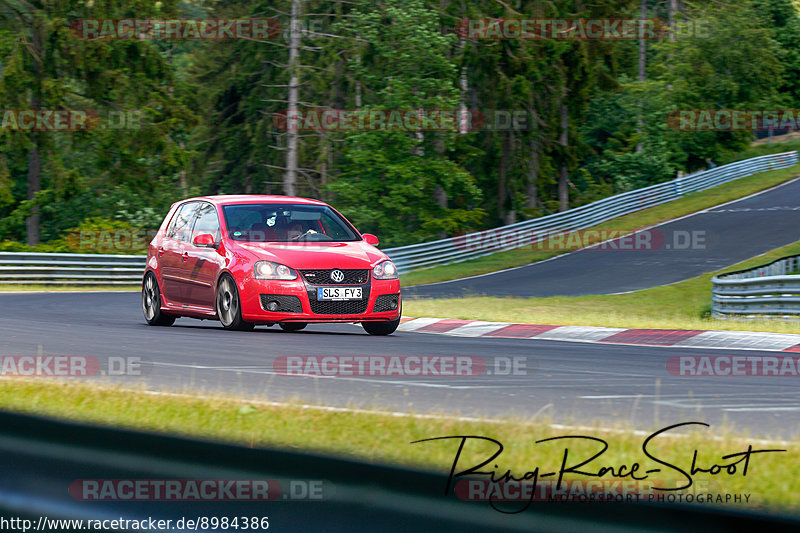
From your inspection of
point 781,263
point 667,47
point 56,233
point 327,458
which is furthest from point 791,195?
point 327,458

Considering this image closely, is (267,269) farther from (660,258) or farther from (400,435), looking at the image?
(660,258)

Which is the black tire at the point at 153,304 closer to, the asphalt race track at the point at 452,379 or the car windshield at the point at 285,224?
the asphalt race track at the point at 452,379

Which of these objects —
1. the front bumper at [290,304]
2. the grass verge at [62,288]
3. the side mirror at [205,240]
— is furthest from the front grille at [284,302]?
the grass verge at [62,288]

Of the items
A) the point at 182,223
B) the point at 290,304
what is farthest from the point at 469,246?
the point at 290,304

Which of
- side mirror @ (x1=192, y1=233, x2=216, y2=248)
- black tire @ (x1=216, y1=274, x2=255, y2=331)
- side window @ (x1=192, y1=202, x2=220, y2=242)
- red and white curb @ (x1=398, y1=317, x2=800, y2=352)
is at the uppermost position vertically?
side window @ (x1=192, y1=202, x2=220, y2=242)

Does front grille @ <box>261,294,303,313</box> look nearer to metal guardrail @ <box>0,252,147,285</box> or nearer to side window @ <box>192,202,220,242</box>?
side window @ <box>192,202,220,242</box>

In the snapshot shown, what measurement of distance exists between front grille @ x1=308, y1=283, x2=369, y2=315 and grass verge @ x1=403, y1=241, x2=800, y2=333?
3678 millimetres

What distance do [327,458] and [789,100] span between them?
69.8m

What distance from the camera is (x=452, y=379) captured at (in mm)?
8734

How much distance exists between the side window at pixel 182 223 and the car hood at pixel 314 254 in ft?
5.20

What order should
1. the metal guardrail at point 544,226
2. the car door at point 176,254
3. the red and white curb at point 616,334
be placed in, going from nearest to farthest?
the red and white curb at point 616,334 < the car door at point 176,254 < the metal guardrail at point 544,226

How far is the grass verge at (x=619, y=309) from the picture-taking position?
51.8 feet

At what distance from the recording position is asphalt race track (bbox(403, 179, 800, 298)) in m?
30.6

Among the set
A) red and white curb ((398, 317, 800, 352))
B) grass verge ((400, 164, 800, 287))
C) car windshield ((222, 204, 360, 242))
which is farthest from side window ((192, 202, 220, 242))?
grass verge ((400, 164, 800, 287))
